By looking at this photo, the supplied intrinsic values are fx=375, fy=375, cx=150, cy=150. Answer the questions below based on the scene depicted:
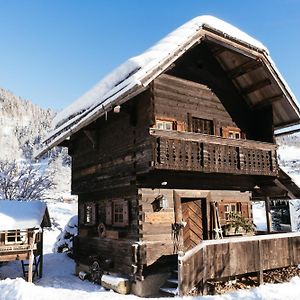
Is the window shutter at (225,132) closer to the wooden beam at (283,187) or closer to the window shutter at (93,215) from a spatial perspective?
the wooden beam at (283,187)

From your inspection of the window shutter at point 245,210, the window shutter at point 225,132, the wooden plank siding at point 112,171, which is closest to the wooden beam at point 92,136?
the wooden plank siding at point 112,171

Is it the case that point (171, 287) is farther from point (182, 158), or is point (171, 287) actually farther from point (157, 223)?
point (182, 158)

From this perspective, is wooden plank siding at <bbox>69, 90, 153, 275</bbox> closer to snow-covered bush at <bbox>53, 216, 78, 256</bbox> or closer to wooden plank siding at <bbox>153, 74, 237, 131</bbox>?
wooden plank siding at <bbox>153, 74, 237, 131</bbox>

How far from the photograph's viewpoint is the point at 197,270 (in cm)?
1074

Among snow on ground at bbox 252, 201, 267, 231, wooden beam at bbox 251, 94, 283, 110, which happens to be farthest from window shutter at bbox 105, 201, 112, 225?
snow on ground at bbox 252, 201, 267, 231

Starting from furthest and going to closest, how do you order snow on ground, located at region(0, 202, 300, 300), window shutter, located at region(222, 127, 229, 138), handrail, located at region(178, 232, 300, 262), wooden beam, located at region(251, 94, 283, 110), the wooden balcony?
wooden beam, located at region(251, 94, 283, 110) → window shutter, located at region(222, 127, 229, 138) → the wooden balcony → handrail, located at region(178, 232, 300, 262) → snow on ground, located at region(0, 202, 300, 300)

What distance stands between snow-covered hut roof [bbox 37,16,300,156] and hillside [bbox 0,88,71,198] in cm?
6863

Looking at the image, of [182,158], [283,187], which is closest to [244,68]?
[182,158]

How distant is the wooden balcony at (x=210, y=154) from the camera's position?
1175 centimetres

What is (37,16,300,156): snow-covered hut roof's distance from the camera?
37.8 ft

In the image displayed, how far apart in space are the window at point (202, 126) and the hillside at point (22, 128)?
6933 centimetres

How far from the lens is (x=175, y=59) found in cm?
1205

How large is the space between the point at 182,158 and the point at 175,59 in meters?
3.19

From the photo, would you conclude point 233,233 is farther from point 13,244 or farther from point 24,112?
point 24,112
